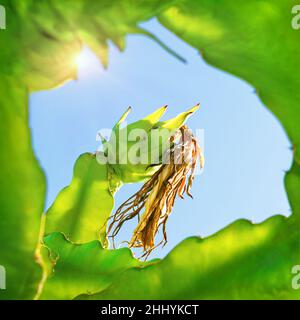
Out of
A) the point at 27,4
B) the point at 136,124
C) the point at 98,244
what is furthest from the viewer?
the point at 136,124

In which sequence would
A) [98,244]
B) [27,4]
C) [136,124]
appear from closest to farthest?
[27,4] < [98,244] < [136,124]

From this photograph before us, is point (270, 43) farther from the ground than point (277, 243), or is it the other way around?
point (270, 43)
